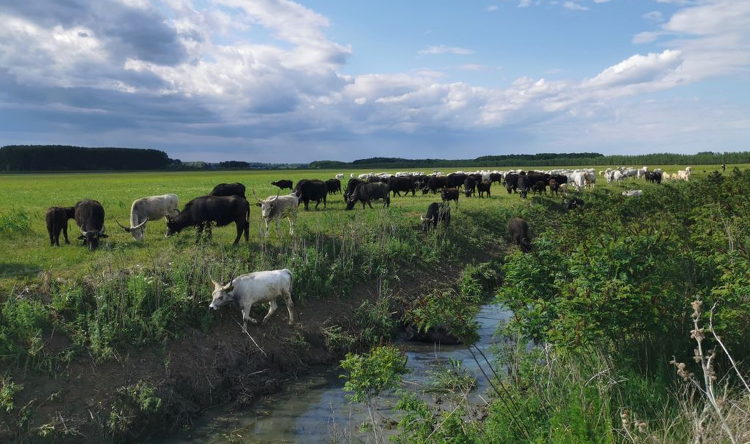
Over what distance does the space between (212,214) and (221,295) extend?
5459mm

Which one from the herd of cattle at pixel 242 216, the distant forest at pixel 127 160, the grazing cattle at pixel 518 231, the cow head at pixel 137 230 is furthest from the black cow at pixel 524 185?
the distant forest at pixel 127 160

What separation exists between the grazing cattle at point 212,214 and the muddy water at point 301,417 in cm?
646

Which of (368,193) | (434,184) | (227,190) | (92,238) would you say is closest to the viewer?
(92,238)

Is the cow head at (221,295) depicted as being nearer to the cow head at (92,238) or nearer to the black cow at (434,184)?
the cow head at (92,238)

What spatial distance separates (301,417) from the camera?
31.3ft

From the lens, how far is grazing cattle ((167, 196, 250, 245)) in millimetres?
16172

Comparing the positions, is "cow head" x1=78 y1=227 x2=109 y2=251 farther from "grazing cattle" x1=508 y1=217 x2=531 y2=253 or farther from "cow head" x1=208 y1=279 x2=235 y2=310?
"grazing cattle" x1=508 y1=217 x2=531 y2=253

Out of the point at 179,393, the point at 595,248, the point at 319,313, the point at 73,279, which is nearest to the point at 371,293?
the point at 319,313

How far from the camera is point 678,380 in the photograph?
21.8 ft

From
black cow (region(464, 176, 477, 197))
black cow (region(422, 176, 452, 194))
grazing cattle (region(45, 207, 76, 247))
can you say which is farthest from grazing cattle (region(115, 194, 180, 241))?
black cow (region(422, 176, 452, 194))

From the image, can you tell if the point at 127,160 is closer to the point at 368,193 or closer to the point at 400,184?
the point at 400,184

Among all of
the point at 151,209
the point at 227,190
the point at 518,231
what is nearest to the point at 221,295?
the point at 151,209

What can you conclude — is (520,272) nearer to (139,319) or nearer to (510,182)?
(139,319)

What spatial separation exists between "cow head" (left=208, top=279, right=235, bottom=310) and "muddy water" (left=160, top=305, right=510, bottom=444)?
7.32 ft
